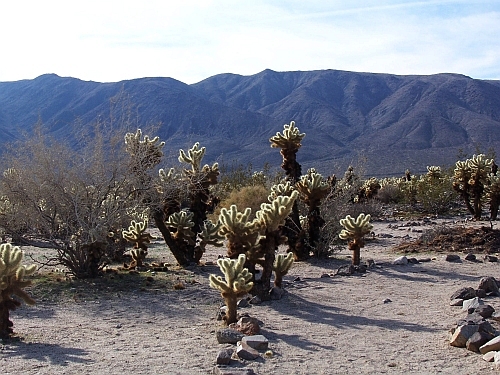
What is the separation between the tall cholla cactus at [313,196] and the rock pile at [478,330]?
5937 mm

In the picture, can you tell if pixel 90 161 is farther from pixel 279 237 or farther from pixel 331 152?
pixel 331 152

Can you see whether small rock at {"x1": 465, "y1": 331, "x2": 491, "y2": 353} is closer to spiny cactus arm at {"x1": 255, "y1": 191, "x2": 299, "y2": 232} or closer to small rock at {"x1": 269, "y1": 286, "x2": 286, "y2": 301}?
small rock at {"x1": 269, "y1": 286, "x2": 286, "y2": 301}

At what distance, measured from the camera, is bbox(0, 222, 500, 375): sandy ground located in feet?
22.2

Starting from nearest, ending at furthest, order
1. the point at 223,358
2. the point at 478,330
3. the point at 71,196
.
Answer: the point at 223,358 → the point at 478,330 → the point at 71,196

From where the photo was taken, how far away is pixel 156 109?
95.4 m

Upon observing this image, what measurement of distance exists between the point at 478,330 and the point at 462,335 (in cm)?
21

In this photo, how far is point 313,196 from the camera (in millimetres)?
15234

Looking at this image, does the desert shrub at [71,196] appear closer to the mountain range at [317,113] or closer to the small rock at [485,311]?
the small rock at [485,311]

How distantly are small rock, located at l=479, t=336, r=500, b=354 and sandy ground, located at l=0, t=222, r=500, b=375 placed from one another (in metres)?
0.13

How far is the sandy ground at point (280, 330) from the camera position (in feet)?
22.2

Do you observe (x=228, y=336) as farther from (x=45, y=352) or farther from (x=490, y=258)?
(x=490, y=258)

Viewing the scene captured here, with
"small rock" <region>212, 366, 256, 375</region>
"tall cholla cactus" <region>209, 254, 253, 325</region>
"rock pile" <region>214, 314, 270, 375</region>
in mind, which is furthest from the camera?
"tall cholla cactus" <region>209, 254, 253, 325</region>

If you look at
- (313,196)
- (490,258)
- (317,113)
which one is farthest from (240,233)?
(317,113)

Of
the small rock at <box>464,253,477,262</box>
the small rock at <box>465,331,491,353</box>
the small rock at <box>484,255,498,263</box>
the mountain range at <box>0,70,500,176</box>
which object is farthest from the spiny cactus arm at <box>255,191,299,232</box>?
the mountain range at <box>0,70,500,176</box>
